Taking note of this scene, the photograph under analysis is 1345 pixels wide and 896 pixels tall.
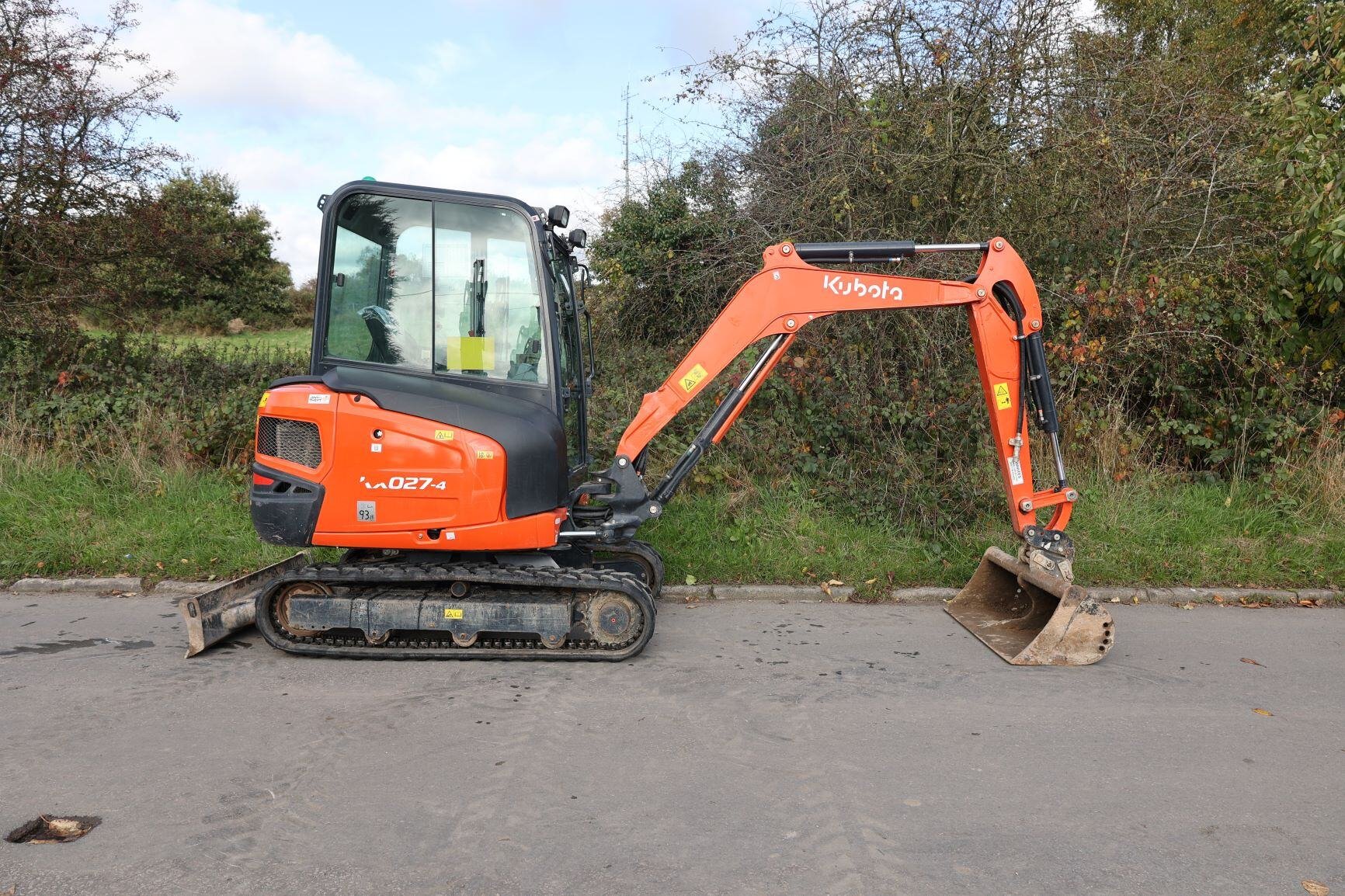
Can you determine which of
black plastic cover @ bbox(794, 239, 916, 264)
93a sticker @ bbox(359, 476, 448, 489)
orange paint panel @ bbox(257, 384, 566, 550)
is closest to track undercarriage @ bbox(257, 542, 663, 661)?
orange paint panel @ bbox(257, 384, 566, 550)

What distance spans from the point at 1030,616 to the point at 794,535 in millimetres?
1996

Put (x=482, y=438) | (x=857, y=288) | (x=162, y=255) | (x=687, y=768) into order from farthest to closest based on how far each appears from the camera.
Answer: (x=162, y=255) → (x=857, y=288) → (x=482, y=438) → (x=687, y=768)

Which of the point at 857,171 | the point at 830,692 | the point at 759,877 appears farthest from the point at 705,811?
the point at 857,171

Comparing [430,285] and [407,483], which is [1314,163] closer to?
[430,285]

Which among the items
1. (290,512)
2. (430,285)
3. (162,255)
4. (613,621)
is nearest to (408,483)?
(290,512)

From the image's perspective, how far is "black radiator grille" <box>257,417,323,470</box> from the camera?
17.2ft

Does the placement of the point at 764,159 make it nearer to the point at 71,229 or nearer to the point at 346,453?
the point at 346,453

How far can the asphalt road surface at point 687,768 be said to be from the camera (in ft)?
10.3

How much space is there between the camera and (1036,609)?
5961 mm

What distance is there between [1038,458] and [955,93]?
11.8ft

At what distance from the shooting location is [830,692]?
189 inches

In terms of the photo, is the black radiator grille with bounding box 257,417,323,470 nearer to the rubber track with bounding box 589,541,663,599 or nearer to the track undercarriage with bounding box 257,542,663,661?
the track undercarriage with bounding box 257,542,663,661

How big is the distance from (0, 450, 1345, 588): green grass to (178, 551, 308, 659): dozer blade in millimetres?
1400

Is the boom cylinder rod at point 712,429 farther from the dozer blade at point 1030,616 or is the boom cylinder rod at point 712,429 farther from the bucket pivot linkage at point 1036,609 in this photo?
the dozer blade at point 1030,616
